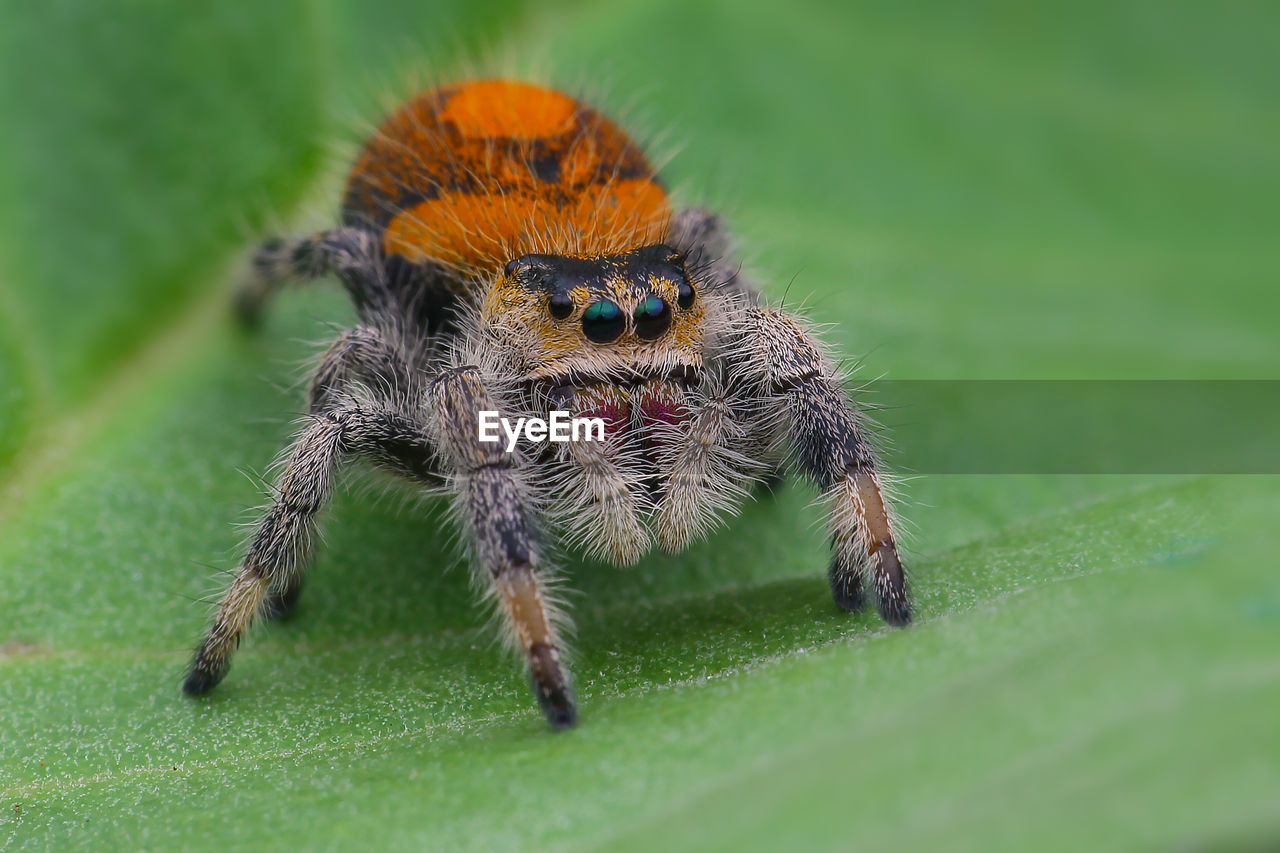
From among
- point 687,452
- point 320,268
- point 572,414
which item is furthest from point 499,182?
point 687,452

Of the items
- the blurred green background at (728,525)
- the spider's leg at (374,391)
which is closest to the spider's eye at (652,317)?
the spider's leg at (374,391)

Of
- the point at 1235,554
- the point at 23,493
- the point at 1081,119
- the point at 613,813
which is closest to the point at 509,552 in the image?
the point at 613,813

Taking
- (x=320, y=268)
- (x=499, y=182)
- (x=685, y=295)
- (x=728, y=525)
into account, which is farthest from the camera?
(x=320, y=268)

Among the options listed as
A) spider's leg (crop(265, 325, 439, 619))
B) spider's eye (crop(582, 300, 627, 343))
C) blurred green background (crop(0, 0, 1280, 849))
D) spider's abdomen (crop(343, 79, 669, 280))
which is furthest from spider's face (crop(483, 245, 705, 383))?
blurred green background (crop(0, 0, 1280, 849))

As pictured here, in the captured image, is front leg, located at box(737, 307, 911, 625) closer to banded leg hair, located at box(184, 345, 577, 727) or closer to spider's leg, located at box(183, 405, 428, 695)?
banded leg hair, located at box(184, 345, 577, 727)

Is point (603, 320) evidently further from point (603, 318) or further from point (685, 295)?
point (685, 295)
